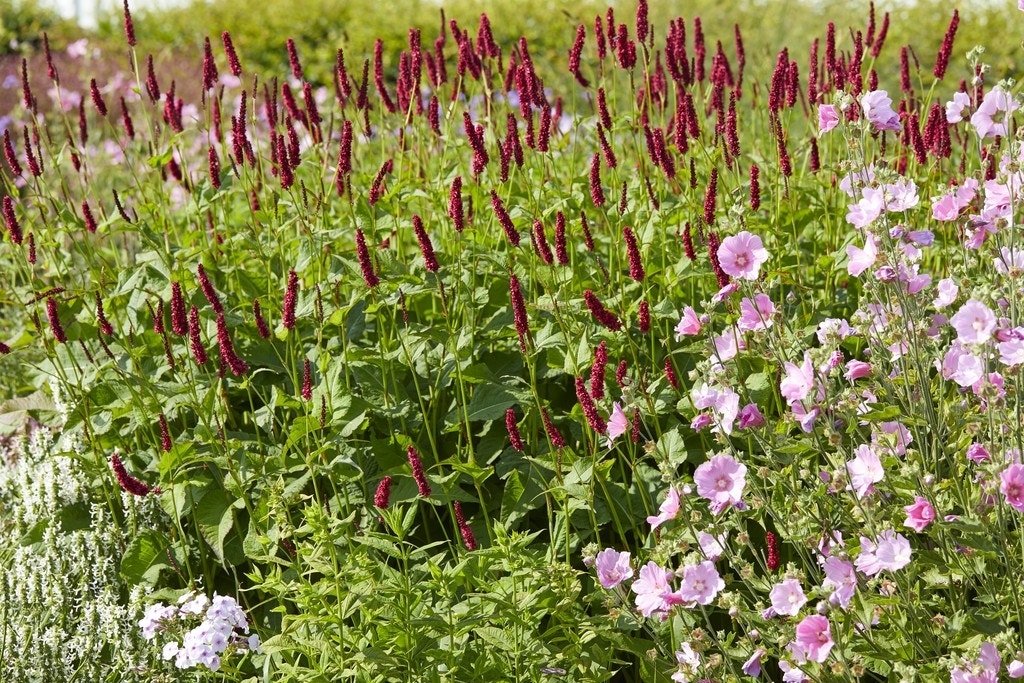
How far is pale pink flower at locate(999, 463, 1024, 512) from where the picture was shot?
6.48 feet

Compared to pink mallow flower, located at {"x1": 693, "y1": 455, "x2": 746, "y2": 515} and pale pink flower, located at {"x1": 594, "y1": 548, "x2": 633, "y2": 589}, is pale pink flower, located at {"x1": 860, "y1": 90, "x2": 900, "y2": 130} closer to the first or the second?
pink mallow flower, located at {"x1": 693, "y1": 455, "x2": 746, "y2": 515}

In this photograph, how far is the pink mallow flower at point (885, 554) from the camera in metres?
1.92

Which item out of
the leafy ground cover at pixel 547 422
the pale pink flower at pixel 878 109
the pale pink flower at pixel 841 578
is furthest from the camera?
the pale pink flower at pixel 878 109

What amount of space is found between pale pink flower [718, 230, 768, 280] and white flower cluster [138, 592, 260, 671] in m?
1.18

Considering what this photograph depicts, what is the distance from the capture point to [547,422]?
7.95 ft

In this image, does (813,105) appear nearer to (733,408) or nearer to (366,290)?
(366,290)

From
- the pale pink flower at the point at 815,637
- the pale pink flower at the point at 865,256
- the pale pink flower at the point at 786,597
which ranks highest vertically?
the pale pink flower at the point at 865,256

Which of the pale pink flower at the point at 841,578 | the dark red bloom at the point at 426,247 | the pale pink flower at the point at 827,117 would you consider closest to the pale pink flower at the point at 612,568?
the pale pink flower at the point at 841,578

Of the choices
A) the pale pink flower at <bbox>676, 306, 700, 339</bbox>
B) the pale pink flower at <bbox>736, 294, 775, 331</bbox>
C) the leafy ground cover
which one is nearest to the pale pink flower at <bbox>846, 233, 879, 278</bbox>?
the leafy ground cover

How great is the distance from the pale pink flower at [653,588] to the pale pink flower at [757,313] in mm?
498

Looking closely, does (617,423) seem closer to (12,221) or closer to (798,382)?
(798,382)

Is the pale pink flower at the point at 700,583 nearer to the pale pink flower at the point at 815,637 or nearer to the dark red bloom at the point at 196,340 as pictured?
the pale pink flower at the point at 815,637

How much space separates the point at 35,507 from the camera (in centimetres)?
311

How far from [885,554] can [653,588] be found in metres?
0.39
